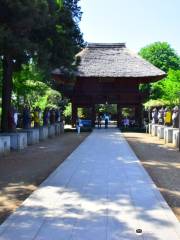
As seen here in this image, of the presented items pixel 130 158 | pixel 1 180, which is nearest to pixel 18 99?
pixel 130 158

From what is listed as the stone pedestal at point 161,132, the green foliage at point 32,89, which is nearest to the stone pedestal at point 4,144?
the green foliage at point 32,89

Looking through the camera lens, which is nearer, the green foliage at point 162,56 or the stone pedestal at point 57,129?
the stone pedestal at point 57,129

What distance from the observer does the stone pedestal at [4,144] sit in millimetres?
15852

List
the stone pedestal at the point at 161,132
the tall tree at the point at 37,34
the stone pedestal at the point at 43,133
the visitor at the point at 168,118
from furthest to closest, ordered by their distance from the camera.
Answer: the visitor at the point at 168,118 < the stone pedestal at the point at 161,132 < the stone pedestal at the point at 43,133 < the tall tree at the point at 37,34

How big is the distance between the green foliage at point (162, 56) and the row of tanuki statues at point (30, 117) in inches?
980

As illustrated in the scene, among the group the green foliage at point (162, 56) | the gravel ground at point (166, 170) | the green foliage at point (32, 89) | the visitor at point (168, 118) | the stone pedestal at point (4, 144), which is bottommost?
the gravel ground at point (166, 170)

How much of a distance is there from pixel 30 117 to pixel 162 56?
112ft

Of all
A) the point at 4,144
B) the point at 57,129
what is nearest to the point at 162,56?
the point at 57,129

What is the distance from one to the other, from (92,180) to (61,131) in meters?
22.4

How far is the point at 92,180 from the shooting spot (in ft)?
33.0

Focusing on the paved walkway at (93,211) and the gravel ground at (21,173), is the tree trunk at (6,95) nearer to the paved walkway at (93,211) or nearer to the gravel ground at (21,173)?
the gravel ground at (21,173)

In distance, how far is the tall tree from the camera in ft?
47.9

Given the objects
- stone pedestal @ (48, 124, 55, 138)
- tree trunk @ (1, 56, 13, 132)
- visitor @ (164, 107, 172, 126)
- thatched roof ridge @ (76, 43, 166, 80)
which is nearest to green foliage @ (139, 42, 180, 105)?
thatched roof ridge @ (76, 43, 166, 80)

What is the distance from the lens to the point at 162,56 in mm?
54531
